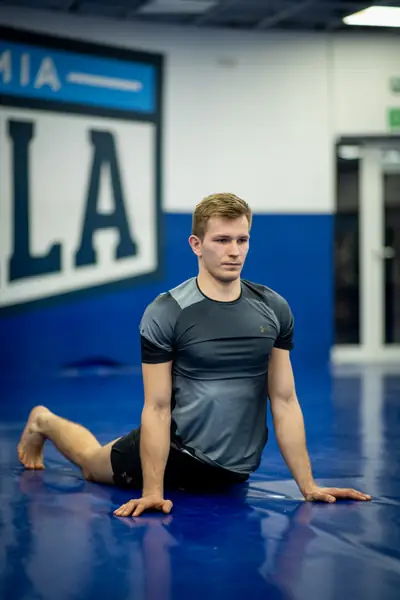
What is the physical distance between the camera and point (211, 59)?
964 centimetres

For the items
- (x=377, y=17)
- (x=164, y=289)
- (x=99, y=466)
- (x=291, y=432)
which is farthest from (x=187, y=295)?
(x=377, y=17)

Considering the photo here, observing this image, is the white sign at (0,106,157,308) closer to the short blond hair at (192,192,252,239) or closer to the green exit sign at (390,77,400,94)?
the green exit sign at (390,77,400,94)

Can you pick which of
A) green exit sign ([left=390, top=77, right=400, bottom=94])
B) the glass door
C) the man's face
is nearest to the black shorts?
the man's face

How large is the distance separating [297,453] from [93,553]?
0.93 m

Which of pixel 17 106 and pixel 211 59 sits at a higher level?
pixel 211 59

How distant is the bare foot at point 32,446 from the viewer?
13.8 feet

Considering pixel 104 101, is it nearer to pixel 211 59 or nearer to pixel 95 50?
pixel 95 50

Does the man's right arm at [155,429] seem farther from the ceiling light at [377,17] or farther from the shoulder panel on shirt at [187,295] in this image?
the ceiling light at [377,17]

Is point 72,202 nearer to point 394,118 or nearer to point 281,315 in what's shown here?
point 394,118

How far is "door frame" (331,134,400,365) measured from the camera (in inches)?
400

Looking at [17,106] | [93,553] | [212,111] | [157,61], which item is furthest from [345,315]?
[93,553]

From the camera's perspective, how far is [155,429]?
11.0ft

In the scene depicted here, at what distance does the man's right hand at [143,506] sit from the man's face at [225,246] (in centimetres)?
83

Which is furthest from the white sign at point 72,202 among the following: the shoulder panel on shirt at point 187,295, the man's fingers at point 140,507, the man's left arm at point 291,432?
the man's fingers at point 140,507
